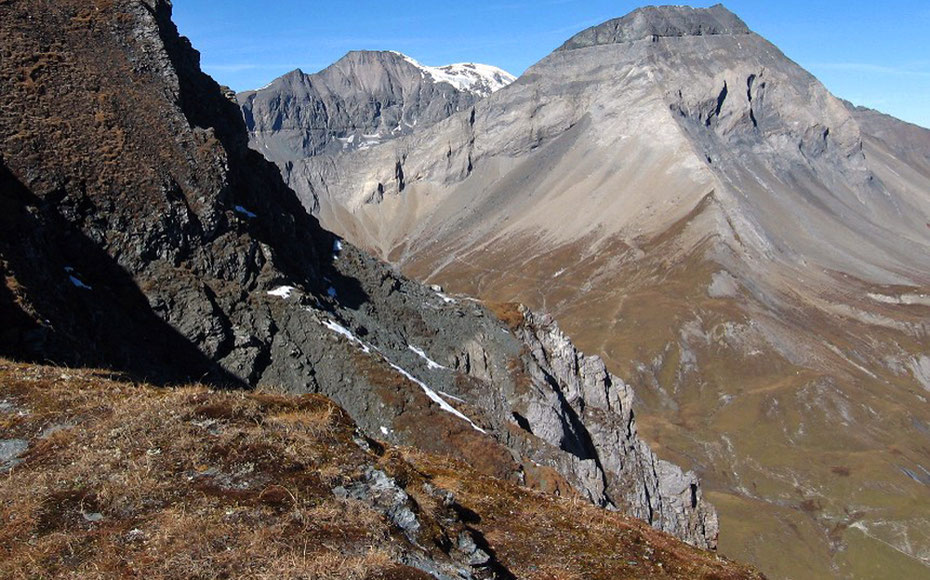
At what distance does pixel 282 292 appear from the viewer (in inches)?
2276

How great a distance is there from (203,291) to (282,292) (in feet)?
23.8

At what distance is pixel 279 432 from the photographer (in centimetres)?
1675

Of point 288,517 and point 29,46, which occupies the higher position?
point 29,46

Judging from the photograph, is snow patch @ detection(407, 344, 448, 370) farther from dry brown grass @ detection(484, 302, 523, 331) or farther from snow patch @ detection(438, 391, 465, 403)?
dry brown grass @ detection(484, 302, 523, 331)

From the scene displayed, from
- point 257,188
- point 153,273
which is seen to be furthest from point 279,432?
point 257,188

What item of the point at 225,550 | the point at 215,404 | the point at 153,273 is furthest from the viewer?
the point at 153,273

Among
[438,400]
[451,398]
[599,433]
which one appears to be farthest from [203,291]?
[599,433]

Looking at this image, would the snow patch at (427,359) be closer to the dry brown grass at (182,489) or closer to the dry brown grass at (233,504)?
the dry brown grass at (233,504)

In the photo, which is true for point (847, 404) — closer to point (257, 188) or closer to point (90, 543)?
point (257, 188)

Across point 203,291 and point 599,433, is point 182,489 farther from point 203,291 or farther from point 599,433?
point 599,433

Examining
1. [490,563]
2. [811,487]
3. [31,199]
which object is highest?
[31,199]

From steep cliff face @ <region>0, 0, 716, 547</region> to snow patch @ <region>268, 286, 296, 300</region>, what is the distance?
173 mm

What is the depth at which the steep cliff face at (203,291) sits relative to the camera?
45.8m

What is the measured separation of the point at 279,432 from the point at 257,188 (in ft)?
196
